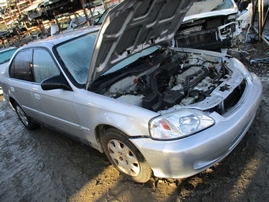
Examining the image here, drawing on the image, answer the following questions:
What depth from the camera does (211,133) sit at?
6.48 ft

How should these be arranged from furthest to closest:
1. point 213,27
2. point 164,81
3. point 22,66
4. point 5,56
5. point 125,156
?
point 5,56, point 213,27, point 22,66, point 164,81, point 125,156

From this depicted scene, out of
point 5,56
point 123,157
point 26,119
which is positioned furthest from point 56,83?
point 5,56

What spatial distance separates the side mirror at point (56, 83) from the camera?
258 cm

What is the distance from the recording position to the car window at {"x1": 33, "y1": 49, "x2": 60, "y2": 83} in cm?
294

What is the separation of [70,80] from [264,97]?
2.89 metres

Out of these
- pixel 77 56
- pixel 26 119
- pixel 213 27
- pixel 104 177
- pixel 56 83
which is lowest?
pixel 104 177

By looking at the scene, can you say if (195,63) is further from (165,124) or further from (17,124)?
(17,124)

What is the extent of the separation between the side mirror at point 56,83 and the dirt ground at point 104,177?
108 cm

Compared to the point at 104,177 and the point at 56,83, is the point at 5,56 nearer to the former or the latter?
the point at 56,83

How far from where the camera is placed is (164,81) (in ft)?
9.40

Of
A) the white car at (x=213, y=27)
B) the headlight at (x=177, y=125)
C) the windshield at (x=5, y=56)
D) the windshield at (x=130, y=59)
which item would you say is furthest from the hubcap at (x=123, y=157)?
the windshield at (x=5, y=56)

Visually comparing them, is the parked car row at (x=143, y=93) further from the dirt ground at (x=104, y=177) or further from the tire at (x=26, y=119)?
the tire at (x=26, y=119)

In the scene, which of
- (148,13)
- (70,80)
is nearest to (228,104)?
(148,13)

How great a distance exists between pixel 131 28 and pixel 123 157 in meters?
1.41
